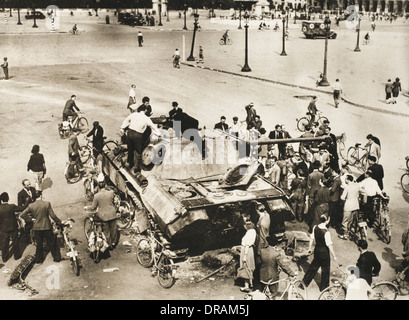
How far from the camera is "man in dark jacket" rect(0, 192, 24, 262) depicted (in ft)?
36.8

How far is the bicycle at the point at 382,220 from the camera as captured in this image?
12562 millimetres

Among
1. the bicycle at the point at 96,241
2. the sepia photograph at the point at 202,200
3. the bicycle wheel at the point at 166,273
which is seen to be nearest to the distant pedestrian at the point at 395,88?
the sepia photograph at the point at 202,200

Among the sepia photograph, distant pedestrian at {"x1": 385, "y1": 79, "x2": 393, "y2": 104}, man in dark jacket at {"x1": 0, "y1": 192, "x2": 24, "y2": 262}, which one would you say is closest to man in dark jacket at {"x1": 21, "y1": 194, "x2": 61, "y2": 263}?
the sepia photograph

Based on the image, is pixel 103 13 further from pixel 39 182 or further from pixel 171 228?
pixel 171 228

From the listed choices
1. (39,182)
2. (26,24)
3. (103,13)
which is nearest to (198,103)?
(39,182)

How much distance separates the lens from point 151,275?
11.0 meters

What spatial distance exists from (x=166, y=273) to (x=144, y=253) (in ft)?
3.79

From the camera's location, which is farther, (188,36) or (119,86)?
(188,36)

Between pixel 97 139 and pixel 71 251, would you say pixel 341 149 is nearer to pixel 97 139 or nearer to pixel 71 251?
pixel 97 139

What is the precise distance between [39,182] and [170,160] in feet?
16.6

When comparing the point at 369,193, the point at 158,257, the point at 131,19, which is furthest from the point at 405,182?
the point at 131,19

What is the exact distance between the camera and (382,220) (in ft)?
41.6

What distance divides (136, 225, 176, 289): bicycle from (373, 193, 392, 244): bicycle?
18.0 feet

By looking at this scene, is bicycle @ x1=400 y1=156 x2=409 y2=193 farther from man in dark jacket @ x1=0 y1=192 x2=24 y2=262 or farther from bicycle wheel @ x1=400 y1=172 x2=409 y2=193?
man in dark jacket @ x1=0 y1=192 x2=24 y2=262
